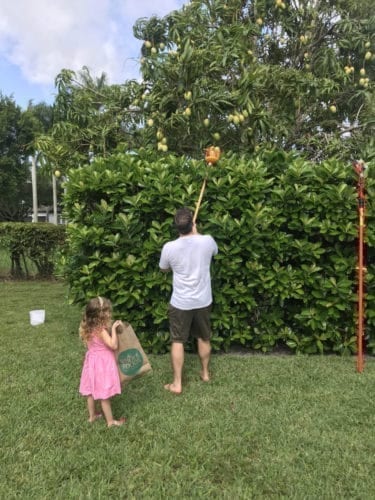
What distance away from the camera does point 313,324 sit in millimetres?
4926

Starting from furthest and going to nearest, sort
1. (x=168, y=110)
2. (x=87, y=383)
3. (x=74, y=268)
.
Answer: (x=168, y=110) → (x=74, y=268) → (x=87, y=383)

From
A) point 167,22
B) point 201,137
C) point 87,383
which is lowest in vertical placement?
point 87,383

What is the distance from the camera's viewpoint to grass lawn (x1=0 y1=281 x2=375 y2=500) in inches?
106

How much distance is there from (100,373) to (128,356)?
11.4 inches

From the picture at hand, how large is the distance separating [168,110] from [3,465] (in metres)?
4.68

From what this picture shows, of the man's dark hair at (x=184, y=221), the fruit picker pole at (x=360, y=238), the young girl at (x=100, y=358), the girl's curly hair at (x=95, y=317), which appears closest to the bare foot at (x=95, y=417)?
the young girl at (x=100, y=358)

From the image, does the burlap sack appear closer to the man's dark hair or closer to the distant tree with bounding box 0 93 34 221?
the man's dark hair

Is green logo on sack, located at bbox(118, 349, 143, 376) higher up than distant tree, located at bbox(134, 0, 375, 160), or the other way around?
distant tree, located at bbox(134, 0, 375, 160)

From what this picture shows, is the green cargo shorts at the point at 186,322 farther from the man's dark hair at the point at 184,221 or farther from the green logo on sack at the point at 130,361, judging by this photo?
the man's dark hair at the point at 184,221

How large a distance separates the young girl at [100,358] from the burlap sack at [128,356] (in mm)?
99

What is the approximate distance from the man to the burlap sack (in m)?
0.52

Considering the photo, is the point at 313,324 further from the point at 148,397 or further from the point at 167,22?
the point at 167,22

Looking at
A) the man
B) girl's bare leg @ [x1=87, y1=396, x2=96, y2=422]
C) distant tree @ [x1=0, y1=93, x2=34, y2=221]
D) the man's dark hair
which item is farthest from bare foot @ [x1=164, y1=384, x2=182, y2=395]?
distant tree @ [x1=0, y1=93, x2=34, y2=221]

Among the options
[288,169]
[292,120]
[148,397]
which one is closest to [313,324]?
[288,169]
